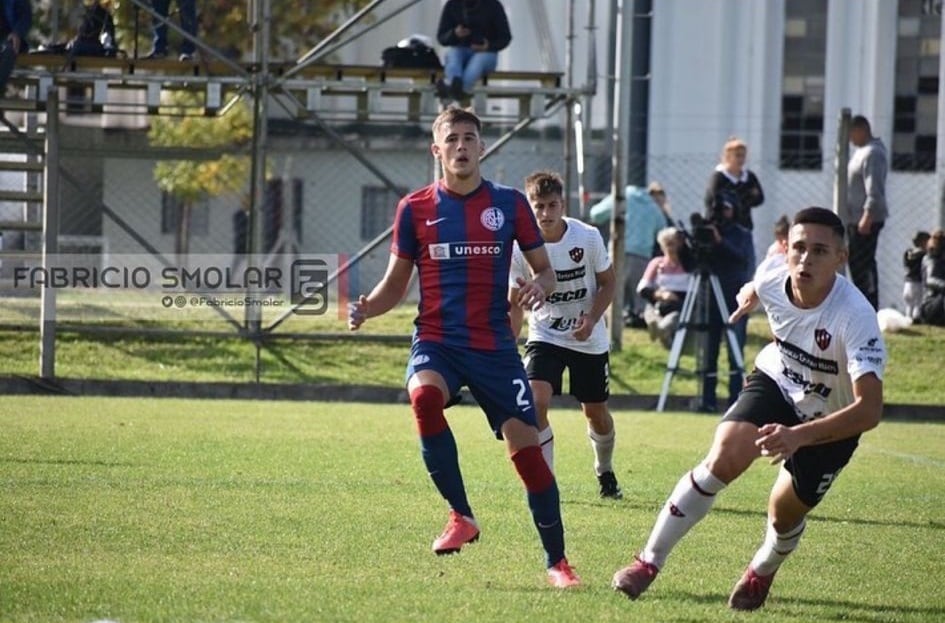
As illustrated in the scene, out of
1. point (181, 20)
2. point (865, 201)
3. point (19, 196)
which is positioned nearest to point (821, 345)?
point (865, 201)

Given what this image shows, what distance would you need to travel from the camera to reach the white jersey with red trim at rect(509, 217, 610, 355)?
406 inches

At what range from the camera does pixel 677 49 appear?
106ft

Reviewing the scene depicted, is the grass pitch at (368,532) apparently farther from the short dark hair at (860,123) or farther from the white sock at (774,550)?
the short dark hair at (860,123)

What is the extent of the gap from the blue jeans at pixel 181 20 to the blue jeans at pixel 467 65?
2.92 meters

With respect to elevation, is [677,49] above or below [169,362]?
above

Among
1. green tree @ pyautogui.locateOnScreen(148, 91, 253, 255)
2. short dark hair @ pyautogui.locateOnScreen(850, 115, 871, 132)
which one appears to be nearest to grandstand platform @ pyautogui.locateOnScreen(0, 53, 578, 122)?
short dark hair @ pyautogui.locateOnScreen(850, 115, 871, 132)

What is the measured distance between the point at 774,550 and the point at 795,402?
62 centimetres

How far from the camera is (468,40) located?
18531 millimetres

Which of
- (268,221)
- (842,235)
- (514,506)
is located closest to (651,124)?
(268,221)

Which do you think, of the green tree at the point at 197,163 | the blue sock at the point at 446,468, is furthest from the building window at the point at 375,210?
the blue sock at the point at 446,468

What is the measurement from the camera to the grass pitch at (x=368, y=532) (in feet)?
21.9

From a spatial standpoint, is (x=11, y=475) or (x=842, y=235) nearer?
(x=842, y=235)

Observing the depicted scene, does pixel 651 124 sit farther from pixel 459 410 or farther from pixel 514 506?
pixel 514 506

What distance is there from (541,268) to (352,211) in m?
25.1
